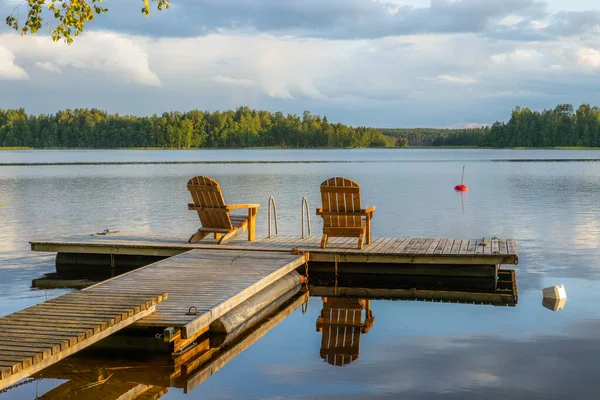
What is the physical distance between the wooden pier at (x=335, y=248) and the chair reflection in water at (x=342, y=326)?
93 centimetres

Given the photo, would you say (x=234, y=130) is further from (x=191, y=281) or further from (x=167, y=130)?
(x=191, y=281)

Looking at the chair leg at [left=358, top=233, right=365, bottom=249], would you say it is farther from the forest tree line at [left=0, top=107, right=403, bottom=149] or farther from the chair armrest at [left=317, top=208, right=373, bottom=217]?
the forest tree line at [left=0, top=107, right=403, bottom=149]

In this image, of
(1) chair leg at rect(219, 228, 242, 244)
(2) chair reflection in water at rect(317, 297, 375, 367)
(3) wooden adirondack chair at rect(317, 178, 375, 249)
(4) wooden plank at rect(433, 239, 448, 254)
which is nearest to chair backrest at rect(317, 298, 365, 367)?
(2) chair reflection in water at rect(317, 297, 375, 367)

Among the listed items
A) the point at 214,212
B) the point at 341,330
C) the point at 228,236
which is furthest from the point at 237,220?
the point at 341,330

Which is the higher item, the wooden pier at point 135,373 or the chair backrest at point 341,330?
the wooden pier at point 135,373

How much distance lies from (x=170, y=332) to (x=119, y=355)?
2.80 ft

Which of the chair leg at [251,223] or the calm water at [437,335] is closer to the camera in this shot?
the calm water at [437,335]

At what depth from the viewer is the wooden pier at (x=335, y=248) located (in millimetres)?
11320

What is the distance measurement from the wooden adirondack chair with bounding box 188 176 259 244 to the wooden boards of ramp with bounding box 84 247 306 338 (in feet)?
1.43

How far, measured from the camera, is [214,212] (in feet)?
39.5

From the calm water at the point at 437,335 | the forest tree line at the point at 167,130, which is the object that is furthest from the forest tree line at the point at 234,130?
the calm water at the point at 437,335

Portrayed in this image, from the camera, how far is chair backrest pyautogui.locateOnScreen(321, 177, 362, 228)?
11.4m

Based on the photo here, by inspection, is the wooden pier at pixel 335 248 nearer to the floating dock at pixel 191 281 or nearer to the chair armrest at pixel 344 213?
the floating dock at pixel 191 281

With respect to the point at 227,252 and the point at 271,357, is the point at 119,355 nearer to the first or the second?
the point at 271,357
